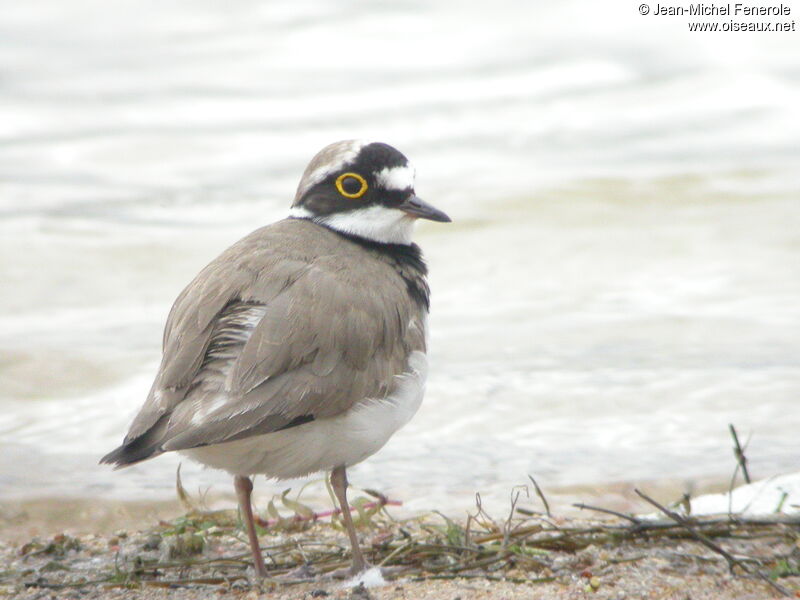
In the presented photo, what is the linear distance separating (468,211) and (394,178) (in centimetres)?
691

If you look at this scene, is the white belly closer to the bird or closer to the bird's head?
the bird

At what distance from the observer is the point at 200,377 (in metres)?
4.67

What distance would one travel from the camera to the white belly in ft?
15.4

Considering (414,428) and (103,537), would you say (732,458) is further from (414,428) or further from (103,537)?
(103,537)

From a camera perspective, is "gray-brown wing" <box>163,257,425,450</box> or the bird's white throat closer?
"gray-brown wing" <box>163,257,425,450</box>

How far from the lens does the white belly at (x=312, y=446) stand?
15.4ft

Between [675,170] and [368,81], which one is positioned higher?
[368,81]

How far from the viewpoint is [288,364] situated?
15.5 ft

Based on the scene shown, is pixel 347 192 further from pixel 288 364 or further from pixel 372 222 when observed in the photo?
pixel 288 364

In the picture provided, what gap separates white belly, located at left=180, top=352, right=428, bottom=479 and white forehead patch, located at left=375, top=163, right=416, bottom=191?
101 centimetres

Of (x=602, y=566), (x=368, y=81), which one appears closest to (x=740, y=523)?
(x=602, y=566)

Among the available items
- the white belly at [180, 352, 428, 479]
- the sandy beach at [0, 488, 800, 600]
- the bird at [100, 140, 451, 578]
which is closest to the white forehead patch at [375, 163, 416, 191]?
the bird at [100, 140, 451, 578]

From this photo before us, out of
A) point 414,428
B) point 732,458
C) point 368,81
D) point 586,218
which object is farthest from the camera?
point 368,81

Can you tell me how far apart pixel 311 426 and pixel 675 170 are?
9548 mm
